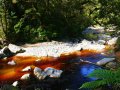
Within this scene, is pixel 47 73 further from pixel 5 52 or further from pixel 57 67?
pixel 5 52

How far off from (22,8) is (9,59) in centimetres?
610

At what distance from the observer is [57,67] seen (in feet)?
51.6

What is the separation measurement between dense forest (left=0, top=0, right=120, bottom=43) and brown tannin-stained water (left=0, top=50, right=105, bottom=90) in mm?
3674

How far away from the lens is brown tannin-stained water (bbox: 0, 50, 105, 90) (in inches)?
503

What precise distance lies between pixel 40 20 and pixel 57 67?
24.4 ft

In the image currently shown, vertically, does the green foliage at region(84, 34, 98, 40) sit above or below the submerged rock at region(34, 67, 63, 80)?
below

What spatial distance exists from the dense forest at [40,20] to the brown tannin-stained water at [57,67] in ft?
12.1

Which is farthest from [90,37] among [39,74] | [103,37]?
[39,74]

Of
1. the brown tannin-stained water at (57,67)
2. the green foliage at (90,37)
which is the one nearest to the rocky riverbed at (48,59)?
the brown tannin-stained water at (57,67)

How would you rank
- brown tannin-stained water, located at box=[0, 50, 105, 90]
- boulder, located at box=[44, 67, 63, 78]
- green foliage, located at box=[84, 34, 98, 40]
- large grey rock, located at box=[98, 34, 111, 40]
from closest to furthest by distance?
brown tannin-stained water, located at box=[0, 50, 105, 90] < boulder, located at box=[44, 67, 63, 78] < large grey rock, located at box=[98, 34, 111, 40] < green foliage, located at box=[84, 34, 98, 40]

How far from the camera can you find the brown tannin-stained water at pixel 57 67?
12766 millimetres

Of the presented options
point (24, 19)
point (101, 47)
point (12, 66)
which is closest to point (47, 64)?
point (12, 66)

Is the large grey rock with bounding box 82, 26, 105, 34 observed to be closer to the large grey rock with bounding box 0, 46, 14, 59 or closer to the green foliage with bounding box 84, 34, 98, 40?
the green foliage with bounding box 84, 34, 98, 40

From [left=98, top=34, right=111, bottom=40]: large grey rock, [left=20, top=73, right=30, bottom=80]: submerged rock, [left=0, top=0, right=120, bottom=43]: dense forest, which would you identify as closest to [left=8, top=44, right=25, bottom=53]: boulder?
[left=0, top=0, right=120, bottom=43]: dense forest
